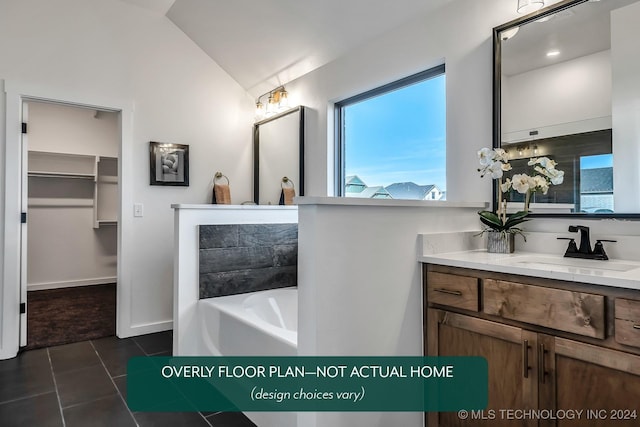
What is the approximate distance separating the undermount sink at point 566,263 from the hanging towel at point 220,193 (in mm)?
2810

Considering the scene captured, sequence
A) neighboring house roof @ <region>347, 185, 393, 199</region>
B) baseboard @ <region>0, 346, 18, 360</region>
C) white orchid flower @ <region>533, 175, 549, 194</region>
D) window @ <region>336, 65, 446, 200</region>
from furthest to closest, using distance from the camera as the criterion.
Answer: neighboring house roof @ <region>347, 185, 393, 199</region> → baseboard @ <region>0, 346, 18, 360</region> → window @ <region>336, 65, 446, 200</region> → white orchid flower @ <region>533, 175, 549, 194</region>

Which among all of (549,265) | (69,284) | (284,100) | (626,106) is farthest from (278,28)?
(69,284)

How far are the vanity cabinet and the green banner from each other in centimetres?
7

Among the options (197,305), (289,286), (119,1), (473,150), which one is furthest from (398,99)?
(119,1)

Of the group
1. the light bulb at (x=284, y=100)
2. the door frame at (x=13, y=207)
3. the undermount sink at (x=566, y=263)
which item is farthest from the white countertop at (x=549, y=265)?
the door frame at (x=13, y=207)

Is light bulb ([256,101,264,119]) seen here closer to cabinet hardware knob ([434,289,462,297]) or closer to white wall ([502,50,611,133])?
white wall ([502,50,611,133])

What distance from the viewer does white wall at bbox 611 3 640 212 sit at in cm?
165

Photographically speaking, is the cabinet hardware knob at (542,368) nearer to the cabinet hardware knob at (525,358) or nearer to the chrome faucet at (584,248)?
the cabinet hardware knob at (525,358)

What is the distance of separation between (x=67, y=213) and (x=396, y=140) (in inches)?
182

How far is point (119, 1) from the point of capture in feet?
11.0

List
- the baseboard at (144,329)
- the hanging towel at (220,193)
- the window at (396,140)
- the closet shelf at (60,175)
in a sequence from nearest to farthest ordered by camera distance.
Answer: the window at (396,140) < the baseboard at (144,329) < the hanging towel at (220,193) < the closet shelf at (60,175)

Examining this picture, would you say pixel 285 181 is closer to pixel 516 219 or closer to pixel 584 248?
pixel 516 219

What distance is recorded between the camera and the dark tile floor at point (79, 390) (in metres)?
1.99

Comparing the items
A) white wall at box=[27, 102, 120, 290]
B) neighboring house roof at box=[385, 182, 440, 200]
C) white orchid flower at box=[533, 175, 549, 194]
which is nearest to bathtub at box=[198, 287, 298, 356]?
Result: neighboring house roof at box=[385, 182, 440, 200]
